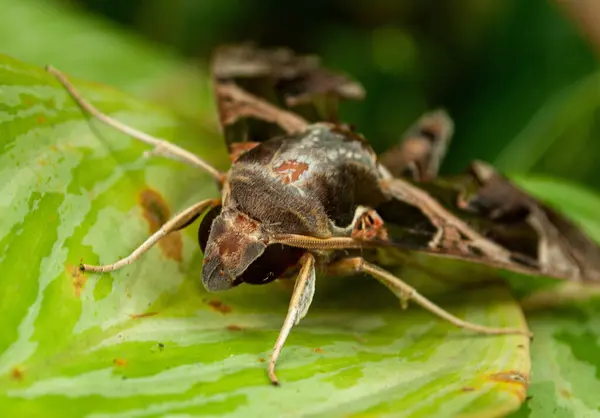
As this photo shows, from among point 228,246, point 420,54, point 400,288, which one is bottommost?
point 420,54

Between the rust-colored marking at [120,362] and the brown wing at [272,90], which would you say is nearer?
the rust-colored marking at [120,362]

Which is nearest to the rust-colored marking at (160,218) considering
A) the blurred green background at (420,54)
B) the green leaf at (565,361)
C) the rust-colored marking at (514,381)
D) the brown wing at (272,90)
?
the brown wing at (272,90)

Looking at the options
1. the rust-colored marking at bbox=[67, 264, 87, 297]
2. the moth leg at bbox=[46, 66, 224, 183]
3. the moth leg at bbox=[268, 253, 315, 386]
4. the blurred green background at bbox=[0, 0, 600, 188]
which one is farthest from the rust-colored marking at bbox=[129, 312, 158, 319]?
the blurred green background at bbox=[0, 0, 600, 188]

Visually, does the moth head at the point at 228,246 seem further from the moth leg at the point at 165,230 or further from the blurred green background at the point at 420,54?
the blurred green background at the point at 420,54

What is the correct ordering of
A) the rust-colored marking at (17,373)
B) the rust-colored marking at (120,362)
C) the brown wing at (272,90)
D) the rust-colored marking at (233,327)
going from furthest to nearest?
the brown wing at (272,90) → the rust-colored marking at (233,327) → the rust-colored marking at (120,362) → the rust-colored marking at (17,373)

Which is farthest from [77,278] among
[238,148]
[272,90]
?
[272,90]

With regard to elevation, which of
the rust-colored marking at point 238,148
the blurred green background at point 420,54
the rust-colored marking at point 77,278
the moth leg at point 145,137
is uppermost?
the moth leg at point 145,137

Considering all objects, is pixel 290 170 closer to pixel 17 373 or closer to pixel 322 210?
pixel 322 210
